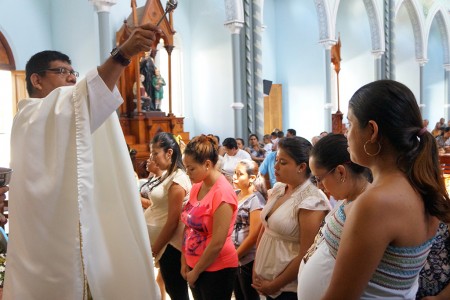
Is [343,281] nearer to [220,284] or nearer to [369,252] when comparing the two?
[369,252]

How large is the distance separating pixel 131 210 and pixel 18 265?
0.41 metres

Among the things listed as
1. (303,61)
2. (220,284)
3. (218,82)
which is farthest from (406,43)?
(220,284)

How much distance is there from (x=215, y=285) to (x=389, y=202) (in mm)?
1652

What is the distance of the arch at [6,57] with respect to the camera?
909 cm

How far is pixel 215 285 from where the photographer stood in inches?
105

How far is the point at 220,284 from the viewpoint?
8.79 feet

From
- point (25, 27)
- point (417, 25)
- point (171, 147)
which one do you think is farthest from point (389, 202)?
point (417, 25)

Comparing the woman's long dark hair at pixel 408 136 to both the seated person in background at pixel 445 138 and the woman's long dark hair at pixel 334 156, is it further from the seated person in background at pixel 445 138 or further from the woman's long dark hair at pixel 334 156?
the seated person in background at pixel 445 138

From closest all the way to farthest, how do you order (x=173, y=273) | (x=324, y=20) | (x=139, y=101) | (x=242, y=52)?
(x=173, y=273)
(x=139, y=101)
(x=242, y=52)
(x=324, y=20)

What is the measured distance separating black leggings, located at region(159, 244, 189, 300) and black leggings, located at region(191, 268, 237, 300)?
0.43 m

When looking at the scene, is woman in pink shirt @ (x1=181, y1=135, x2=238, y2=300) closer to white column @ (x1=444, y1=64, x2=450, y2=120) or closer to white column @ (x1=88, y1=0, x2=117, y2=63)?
white column @ (x1=88, y1=0, x2=117, y2=63)

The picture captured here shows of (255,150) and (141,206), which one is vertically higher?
(141,206)

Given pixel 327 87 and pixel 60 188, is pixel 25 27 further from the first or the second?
pixel 60 188

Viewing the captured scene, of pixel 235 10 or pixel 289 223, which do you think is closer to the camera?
pixel 289 223
